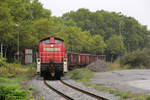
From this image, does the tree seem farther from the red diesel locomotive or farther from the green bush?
the red diesel locomotive

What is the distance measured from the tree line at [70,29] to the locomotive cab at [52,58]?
11.0m

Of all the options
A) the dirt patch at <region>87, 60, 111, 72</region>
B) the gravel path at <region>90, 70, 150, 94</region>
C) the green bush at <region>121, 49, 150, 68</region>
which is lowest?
the gravel path at <region>90, 70, 150, 94</region>

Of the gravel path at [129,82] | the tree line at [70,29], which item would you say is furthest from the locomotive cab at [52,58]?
the tree line at [70,29]

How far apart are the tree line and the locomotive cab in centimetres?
1095

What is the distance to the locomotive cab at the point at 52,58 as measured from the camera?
1945 centimetres

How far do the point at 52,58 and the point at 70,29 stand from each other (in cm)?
3809

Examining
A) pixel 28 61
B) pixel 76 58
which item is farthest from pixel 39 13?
pixel 76 58

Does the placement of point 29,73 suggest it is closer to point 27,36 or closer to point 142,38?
point 27,36

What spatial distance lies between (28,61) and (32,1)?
19.2 meters

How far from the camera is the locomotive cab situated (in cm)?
1945

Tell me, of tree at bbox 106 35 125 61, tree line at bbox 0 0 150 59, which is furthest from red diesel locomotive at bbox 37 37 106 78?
tree at bbox 106 35 125 61

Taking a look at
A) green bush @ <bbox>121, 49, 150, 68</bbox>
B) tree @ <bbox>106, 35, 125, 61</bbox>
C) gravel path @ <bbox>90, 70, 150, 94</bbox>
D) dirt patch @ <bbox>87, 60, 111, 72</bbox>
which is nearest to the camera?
gravel path @ <bbox>90, 70, 150, 94</bbox>

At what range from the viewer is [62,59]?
20.1m

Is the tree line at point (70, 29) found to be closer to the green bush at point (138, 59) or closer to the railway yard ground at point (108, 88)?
the green bush at point (138, 59)
